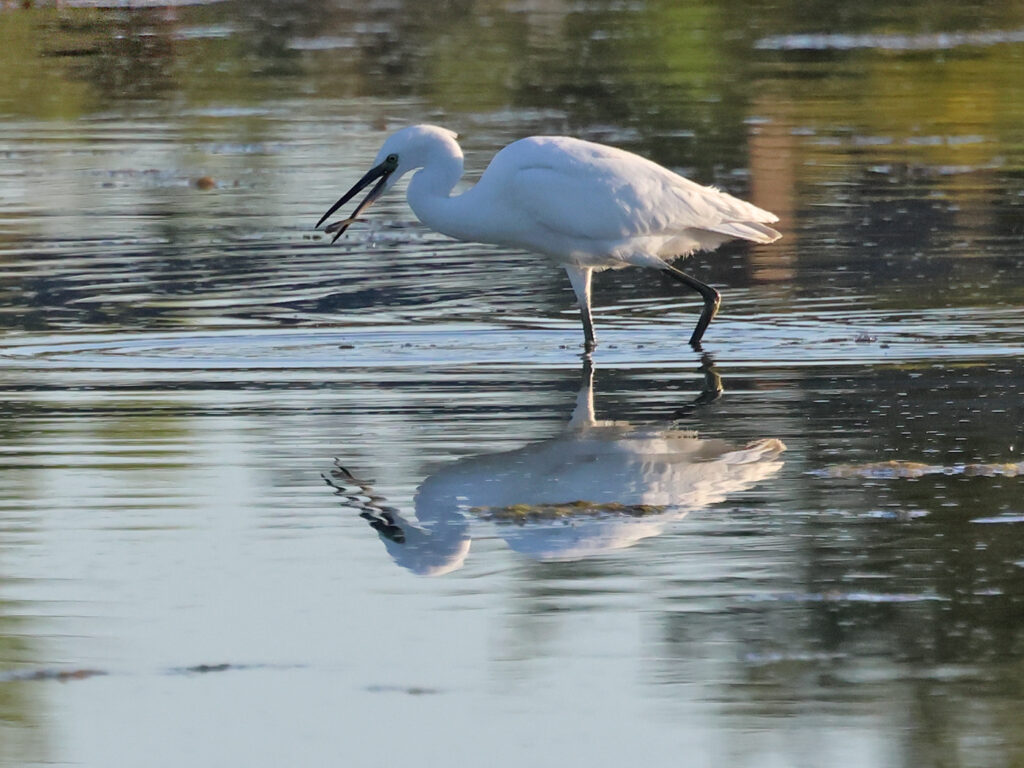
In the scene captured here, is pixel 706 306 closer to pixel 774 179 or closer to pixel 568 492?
pixel 568 492

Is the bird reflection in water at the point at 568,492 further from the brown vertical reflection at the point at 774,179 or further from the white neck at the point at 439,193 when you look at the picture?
the brown vertical reflection at the point at 774,179

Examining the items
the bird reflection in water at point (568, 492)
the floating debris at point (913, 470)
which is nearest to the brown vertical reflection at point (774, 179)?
the bird reflection in water at point (568, 492)

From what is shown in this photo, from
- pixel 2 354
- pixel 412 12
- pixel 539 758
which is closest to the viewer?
pixel 539 758

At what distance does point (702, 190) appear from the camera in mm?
11109

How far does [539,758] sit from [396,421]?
405cm

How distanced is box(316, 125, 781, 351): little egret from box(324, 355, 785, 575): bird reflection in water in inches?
78.6

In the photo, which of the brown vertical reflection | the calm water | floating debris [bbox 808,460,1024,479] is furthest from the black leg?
floating debris [bbox 808,460,1024,479]

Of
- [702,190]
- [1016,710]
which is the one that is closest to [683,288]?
[702,190]

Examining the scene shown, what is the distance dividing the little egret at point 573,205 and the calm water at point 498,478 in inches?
19.9

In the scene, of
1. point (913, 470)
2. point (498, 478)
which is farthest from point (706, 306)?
point (498, 478)

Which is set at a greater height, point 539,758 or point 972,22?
point 539,758

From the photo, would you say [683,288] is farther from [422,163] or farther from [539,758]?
[539,758]

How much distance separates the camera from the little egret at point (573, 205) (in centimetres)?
1064

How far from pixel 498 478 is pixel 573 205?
3031 millimetres
